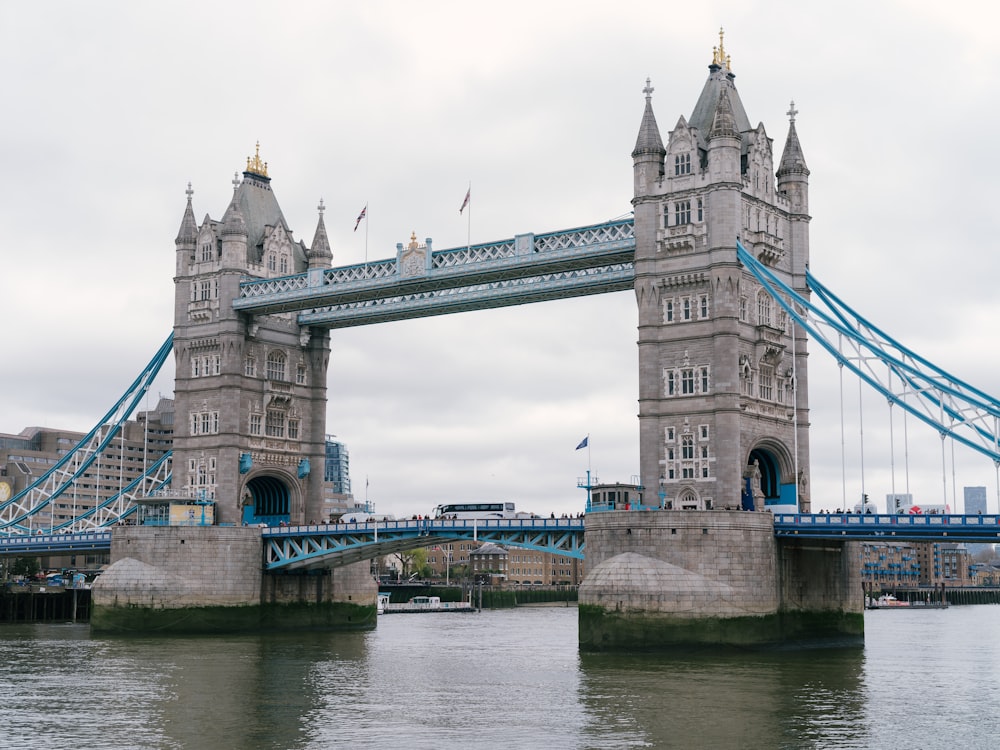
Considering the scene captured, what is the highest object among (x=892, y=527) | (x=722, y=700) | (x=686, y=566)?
(x=892, y=527)

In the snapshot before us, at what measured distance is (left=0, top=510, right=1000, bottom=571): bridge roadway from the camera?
63938 millimetres

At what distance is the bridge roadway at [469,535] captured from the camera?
210ft

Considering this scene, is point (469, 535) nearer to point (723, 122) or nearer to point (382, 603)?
point (723, 122)

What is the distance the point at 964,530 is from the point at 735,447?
538 inches

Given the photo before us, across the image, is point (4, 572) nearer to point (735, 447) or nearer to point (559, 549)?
point (559, 549)

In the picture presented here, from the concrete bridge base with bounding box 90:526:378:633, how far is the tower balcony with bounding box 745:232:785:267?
39.2 m

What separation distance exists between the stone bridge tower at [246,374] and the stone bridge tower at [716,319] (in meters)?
33.0

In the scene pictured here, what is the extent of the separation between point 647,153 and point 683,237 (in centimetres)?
568

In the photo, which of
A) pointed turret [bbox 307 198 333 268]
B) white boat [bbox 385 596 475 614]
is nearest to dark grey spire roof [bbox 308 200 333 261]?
pointed turret [bbox 307 198 333 268]

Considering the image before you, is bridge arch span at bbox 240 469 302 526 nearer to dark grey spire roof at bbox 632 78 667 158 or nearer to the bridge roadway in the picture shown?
the bridge roadway

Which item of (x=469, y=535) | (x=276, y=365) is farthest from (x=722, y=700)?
(x=276, y=365)

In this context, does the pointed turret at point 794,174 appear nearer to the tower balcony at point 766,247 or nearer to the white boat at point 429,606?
the tower balcony at point 766,247

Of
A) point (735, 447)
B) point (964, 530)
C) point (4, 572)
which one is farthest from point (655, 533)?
point (4, 572)

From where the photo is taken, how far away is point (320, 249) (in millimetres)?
102250
